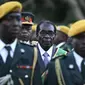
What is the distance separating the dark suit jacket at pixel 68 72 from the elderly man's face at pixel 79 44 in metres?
0.13

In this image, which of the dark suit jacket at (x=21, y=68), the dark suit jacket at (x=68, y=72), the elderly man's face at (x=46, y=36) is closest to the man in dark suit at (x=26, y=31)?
the elderly man's face at (x=46, y=36)

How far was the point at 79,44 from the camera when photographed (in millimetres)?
9094

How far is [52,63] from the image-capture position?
9180mm

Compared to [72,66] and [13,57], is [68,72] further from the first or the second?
→ [13,57]

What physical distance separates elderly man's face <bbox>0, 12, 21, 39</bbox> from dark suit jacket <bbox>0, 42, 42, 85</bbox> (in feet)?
0.83

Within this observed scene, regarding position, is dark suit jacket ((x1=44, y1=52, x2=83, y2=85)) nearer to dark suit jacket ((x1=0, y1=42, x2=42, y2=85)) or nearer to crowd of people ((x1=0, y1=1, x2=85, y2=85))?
crowd of people ((x1=0, y1=1, x2=85, y2=85))

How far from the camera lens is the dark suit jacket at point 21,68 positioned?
8.98 meters

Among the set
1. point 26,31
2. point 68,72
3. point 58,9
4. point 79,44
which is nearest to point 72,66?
point 68,72

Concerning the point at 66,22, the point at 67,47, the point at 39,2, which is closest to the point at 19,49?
the point at 67,47

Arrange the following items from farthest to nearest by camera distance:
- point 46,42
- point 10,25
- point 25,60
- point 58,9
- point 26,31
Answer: point 58,9, point 26,31, point 46,42, point 25,60, point 10,25

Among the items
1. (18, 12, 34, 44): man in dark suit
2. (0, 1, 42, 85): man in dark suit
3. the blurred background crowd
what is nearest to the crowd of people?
(0, 1, 42, 85): man in dark suit

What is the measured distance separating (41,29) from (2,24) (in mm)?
2280

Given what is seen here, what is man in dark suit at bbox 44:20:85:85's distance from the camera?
899 cm

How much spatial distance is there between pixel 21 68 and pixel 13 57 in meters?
0.18
